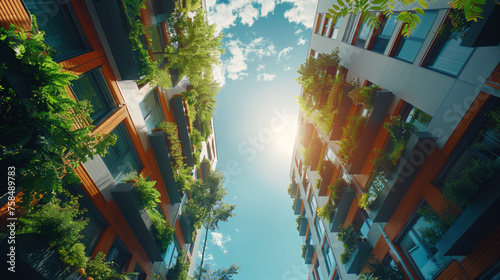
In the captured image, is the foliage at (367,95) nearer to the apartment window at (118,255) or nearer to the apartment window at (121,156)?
the apartment window at (121,156)

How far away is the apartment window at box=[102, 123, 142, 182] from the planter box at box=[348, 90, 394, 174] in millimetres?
11830

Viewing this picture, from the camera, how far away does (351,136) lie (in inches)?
446

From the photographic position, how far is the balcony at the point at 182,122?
13.4m

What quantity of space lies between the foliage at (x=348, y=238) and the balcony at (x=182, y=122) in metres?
11.8

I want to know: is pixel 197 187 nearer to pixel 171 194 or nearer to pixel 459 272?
pixel 171 194

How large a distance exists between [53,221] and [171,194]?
847 centimetres

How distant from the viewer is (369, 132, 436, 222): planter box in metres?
7.73

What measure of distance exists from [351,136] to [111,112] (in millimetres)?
11917

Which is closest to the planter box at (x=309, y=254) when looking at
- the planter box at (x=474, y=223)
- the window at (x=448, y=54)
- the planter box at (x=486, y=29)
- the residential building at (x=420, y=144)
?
the residential building at (x=420, y=144)

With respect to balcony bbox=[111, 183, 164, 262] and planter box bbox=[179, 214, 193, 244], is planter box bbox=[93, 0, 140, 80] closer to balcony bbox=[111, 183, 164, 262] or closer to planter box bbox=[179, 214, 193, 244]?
balcony bbox=[111, 183, 164, 262]

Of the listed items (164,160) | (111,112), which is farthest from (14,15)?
(164,160)

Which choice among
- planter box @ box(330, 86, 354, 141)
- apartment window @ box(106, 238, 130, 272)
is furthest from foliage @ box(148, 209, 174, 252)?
planter box @ box(330, 86, 354, 141)

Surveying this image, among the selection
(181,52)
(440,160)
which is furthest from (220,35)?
(440,160)

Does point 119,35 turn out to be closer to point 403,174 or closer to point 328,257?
point 403,174
